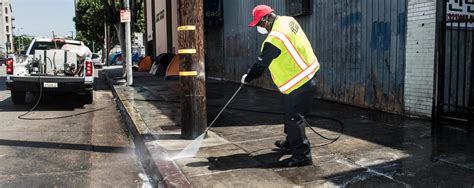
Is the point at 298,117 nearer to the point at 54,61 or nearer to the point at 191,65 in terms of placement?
the point at 191,65

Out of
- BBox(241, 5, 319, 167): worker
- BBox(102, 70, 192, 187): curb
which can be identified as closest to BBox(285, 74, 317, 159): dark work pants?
BBox(241, 5, 319, 167): worker

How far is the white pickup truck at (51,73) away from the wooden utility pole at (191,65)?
5.20m

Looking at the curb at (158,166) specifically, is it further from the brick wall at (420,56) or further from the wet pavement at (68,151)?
the brick wall at (420,56)

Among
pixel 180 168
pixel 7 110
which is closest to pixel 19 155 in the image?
pixel 180 168

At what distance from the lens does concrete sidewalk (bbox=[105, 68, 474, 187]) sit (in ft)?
14.5

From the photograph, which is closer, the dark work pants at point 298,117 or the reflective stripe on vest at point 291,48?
the reflective stripe on vest at point 291,48

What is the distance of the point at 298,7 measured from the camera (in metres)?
11.0

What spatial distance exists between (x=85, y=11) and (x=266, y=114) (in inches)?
1725

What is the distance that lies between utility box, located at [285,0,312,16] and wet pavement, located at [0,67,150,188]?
16.0 feet

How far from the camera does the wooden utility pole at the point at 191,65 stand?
6.14 m

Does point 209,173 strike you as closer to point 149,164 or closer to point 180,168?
point 180,168

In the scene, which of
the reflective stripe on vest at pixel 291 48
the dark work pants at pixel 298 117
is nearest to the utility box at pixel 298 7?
the dark work pants at pixel 298 117

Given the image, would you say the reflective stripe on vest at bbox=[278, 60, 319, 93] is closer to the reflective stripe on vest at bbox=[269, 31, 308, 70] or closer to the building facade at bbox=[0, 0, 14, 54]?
the reflective stripe on vest at bbox=[269, 31, 308, 70]

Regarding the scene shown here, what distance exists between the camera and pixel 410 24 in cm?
741
